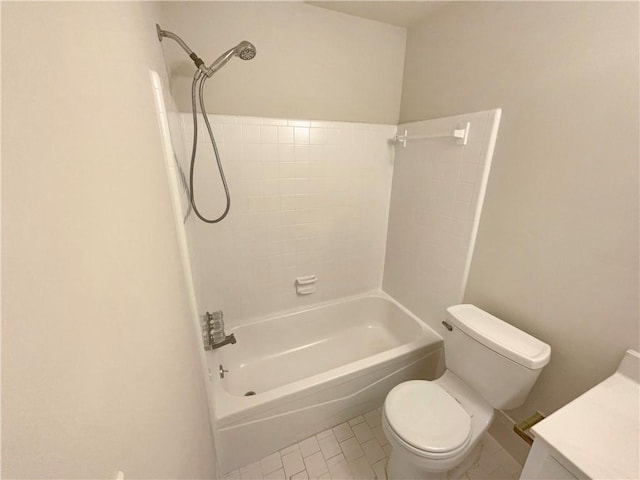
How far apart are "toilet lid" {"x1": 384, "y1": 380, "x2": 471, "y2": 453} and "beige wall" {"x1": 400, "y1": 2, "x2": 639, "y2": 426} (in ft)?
1.48

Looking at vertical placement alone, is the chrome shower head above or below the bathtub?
above

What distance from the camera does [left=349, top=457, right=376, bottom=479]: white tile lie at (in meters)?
1.30

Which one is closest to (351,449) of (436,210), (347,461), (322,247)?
(347,461)

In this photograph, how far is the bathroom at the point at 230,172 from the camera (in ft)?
0.80

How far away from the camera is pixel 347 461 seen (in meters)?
1.36

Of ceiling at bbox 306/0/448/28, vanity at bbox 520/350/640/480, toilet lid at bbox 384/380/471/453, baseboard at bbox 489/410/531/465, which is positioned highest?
ceiling at bbox 306/0/448/28

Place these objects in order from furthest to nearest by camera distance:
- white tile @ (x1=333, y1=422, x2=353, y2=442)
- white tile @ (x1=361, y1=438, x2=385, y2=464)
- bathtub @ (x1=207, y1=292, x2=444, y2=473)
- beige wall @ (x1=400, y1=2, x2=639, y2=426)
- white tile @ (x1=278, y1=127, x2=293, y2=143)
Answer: white tile @ (x1=278, y1=127, x2=293, y2=143) < white tile @ (x1=333, y1=422, x2=353, y2=442) < white tile @ (x1=361, y1=438, x2=385, y2=464) < bathtub @ (x1=207, y1=292, x2=444, y2=473) < beige wall @ (x1=400, y1=2, x2=639, y2=426)

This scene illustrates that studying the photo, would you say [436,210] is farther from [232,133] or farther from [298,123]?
[232,133]

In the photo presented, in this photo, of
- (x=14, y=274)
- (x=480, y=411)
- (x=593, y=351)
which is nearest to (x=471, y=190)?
(x=593, y=351)

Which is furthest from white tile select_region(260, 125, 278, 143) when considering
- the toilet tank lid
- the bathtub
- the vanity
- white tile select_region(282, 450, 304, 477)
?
white tile select_region(282, 450, 304, 477)

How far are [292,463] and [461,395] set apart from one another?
0.95 meters

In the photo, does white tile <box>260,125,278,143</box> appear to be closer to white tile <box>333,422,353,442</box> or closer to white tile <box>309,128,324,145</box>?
white tile <box>309,128,324,145</box>

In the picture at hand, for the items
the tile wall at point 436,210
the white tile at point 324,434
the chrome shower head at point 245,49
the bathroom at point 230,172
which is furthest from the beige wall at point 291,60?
the white tile at point 324,434

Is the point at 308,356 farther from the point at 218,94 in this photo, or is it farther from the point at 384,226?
the point at 218,94
